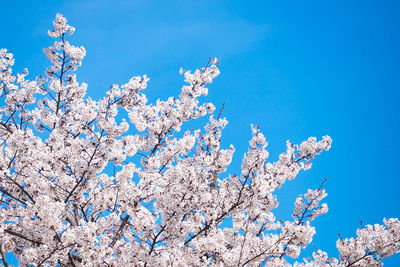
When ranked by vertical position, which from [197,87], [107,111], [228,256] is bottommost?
[228,256]

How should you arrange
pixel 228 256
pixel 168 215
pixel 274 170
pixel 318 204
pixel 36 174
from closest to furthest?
pixel 228 256
pixel 168 215
pixel 36 174
pixel 274 170
pixel 318 204

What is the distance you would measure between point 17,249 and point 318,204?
733cm

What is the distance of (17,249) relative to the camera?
6812mm

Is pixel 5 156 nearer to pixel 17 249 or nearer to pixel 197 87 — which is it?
pixel 17 249

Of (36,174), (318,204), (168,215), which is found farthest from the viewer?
(318,204)

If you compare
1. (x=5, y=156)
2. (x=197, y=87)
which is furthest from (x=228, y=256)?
(x=5, y=156)

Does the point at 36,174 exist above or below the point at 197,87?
below

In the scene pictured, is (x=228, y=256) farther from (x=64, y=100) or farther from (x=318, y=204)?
(x=64, y=100)

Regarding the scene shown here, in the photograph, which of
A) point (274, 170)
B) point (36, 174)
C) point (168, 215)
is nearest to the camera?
point (168, 215)

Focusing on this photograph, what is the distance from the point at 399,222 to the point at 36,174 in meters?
8.18

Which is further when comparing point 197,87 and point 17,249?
point 197,87

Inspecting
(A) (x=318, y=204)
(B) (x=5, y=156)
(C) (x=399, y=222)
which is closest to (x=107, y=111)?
(B) (x=5, y=156)

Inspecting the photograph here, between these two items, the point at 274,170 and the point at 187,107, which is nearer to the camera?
the point at 274,170

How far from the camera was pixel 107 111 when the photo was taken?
7590 mm
